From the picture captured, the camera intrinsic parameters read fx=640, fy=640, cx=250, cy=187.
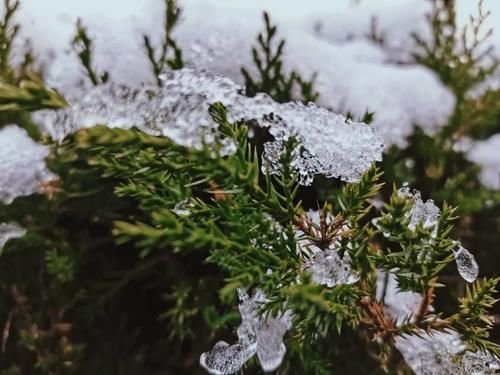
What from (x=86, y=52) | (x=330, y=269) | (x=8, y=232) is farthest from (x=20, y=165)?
(x=330, y=269)

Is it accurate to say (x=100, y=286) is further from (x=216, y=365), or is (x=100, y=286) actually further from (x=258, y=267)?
(x=258, y=267)

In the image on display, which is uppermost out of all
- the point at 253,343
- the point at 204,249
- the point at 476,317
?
the point at 476,317

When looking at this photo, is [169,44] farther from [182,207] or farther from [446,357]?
[446,357]

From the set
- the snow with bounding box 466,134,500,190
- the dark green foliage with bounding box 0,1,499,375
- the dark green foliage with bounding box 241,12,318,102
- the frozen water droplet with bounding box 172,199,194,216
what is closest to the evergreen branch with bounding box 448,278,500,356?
the dark green foliage with bounding box 0,1,499,375

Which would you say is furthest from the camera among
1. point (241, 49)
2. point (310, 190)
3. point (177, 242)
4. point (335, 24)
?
point (335, 24)

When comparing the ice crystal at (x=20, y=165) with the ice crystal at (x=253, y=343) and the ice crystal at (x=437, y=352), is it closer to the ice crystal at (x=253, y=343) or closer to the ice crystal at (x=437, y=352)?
the ice crystal at (x=253, y=343)

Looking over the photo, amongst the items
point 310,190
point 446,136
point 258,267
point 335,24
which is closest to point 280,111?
point 258,267

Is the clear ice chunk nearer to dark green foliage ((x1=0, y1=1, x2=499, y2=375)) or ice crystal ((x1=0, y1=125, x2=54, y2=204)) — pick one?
dark green foliage ((x1=0, y1=1, x2=499, y2=375))
